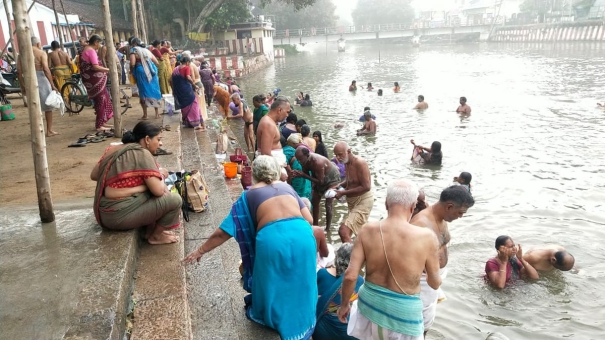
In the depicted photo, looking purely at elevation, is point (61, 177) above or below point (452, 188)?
below

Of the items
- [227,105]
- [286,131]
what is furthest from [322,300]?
[227,105]

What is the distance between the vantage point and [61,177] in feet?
20.1

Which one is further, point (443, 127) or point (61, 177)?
point (443, 127)

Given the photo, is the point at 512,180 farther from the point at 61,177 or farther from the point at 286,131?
the point at 61,177

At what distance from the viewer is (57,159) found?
687cm

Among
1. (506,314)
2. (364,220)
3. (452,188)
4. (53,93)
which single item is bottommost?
(506,314)

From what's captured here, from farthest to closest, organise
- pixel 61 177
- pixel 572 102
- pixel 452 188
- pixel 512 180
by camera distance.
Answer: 1. pixel 572 102
2. pixel 512 180
3. pixel 61 177
4. pixel 452 188

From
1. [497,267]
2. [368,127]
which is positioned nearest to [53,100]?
[497,267]

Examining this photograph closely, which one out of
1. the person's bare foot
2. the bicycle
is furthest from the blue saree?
the bicycle

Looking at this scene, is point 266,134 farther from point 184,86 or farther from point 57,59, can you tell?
point 57,59

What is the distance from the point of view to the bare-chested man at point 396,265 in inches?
121

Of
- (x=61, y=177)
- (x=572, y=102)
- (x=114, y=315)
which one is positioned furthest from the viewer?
(x=572, y=102)

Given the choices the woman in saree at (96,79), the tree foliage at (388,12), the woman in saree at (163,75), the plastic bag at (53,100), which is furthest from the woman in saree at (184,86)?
the tree foliage at (388,12)

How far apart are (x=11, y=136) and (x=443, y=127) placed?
39.6ft
